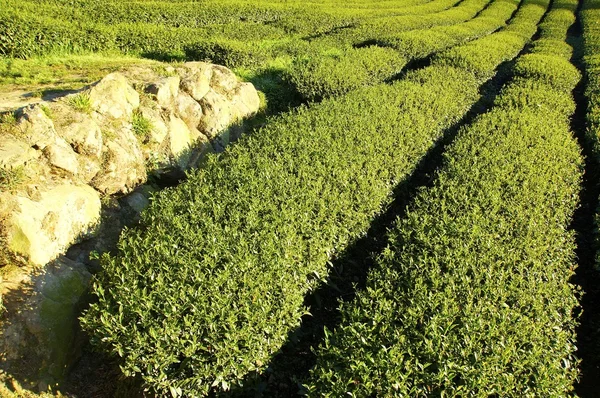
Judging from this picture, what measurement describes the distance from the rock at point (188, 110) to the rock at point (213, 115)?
0.49 ft

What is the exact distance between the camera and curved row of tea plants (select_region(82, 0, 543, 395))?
12.3 feet

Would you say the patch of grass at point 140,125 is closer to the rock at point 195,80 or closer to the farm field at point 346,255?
the farm field at point 346,255

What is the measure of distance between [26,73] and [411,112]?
8.07m

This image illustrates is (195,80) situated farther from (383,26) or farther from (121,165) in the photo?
(383,26)

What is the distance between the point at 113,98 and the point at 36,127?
1.51 meters

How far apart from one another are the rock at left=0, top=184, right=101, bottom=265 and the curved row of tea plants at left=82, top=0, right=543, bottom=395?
0.82 m

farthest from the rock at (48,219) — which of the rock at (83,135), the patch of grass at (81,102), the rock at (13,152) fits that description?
the patch of grass at (81,102)

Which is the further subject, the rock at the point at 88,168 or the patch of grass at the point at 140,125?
the patch of grass at the point at 140,125

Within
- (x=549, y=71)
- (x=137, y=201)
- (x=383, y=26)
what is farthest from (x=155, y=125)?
(x=383, y=26)

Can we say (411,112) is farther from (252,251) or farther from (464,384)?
(464,384)

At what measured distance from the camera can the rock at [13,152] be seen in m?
4.58

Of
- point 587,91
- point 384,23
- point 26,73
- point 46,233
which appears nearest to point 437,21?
point 384,23

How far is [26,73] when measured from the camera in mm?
7699

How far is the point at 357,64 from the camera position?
40.3 ft
